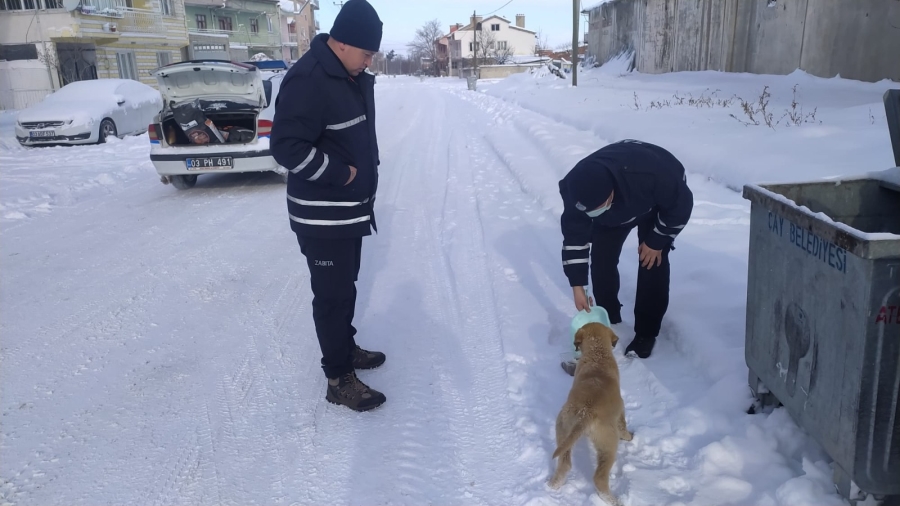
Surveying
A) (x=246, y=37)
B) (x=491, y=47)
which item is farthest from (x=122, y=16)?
(x=491, y=47)

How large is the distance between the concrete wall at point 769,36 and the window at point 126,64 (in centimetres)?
2548

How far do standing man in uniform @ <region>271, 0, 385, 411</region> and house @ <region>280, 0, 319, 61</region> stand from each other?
61019 millimetres

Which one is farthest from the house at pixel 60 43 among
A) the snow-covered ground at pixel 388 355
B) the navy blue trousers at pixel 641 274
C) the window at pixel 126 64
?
the navy blue trousers at pixel 641 274

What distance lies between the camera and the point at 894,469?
1.95 meters

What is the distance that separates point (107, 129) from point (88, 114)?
0.63 metres

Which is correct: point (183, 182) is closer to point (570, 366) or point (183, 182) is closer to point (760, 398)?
point (570, 366)

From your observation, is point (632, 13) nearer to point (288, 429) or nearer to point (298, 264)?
point (298, 264)

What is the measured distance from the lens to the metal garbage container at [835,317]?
72.6 inches

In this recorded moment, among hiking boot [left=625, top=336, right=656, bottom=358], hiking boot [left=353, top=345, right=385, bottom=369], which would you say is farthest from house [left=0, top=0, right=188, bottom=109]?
hiking boot [left=625, top=336, right=656, bottom=358]

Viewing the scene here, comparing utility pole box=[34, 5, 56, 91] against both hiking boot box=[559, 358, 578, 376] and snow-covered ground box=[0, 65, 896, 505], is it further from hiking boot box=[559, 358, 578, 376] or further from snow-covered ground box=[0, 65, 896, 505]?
hiking boot box=[559, 358, 578, 376]

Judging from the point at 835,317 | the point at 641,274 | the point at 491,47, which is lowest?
the point at 641,274

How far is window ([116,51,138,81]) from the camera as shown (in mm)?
30730

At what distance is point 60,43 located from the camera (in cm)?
2767

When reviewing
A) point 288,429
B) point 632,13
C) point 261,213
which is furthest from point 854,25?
point 632,13
